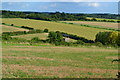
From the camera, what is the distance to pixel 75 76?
39.8 ft

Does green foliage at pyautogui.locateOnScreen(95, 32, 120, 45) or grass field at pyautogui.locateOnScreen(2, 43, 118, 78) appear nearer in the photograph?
grass field at pyautogui.locateOnScreen(2, 43, 118, 78)

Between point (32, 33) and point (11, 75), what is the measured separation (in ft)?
184

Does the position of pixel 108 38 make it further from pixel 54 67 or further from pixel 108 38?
pixel 54 67

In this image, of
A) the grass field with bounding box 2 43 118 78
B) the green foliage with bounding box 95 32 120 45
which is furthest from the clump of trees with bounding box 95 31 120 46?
the grass field with bounding box 2 43 118 78

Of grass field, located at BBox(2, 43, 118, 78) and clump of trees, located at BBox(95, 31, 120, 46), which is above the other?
grass field, located at BBox(2, 43, 118, 78)

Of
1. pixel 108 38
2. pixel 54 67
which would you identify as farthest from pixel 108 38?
pixel 54 67

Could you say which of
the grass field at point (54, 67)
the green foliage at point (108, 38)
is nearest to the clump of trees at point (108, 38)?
the green foliage at point (108, 38)

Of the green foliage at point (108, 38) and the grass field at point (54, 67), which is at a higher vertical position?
the grass field at point (54, 67)

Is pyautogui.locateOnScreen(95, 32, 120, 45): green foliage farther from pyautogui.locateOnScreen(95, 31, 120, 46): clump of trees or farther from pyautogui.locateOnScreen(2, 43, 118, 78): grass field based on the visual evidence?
pyautogui.locateOnScreen(2, 43, 118, 78): grass field

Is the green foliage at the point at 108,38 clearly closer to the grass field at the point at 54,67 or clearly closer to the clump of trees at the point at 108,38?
the clump of trees at the point at 108,38

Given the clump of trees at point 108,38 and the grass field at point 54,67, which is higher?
the grass field at point 54,67

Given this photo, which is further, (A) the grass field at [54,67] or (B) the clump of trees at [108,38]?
(B) the clump of trees at [108,38]

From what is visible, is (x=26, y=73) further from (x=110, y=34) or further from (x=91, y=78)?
(x=110, y=34)

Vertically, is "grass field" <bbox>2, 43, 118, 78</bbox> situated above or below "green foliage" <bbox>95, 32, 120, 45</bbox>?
above
